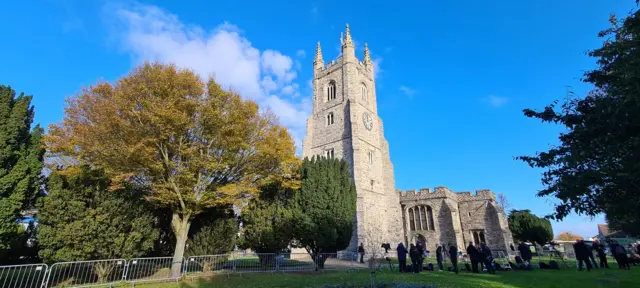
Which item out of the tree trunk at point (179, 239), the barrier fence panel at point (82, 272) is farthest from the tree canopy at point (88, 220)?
the tree trunk at point (179, 239)

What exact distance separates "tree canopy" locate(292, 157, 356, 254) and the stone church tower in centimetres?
772

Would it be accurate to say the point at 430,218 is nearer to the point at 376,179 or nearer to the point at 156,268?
the point at 376,179

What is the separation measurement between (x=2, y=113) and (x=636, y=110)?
2001cm

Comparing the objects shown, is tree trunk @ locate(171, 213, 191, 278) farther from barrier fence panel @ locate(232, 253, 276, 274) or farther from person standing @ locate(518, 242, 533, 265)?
person standing @ locate(518, 242, 533, 265)

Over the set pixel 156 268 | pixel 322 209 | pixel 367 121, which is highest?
pixel 367 121

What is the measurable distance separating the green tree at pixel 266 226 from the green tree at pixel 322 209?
0.63 metres

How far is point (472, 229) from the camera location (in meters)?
33.4

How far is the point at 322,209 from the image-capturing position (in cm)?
1775

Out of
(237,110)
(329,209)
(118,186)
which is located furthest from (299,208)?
(118,186)

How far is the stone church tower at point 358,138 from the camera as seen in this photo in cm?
2827

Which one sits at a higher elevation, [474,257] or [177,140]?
[177,140]

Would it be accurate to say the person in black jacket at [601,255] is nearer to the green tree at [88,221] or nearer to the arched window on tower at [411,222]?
the arched window on tower at [411,222]

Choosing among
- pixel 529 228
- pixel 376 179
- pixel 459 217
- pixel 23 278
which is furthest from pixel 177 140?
pixel 529 228

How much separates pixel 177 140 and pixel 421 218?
1089 inches
